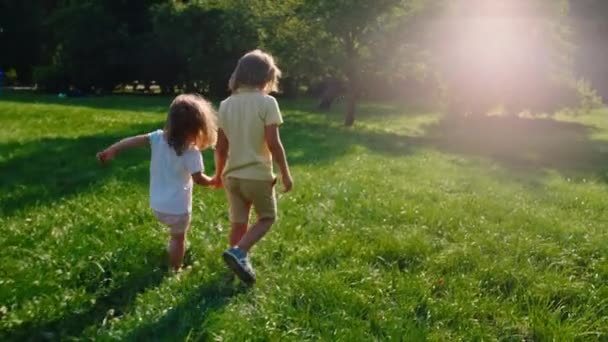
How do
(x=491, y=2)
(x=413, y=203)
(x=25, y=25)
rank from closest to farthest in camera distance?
(x=413, y=203)
(x=491, y=2)
(x=25, y=25)

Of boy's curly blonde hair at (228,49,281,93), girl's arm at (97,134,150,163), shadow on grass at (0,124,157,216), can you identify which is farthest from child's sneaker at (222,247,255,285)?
shadow on grass at (0,124,157,216)

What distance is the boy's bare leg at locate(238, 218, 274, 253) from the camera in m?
4.59

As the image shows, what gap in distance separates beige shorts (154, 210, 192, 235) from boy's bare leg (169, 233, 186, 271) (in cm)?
5

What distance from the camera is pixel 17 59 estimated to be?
4766 centimetres

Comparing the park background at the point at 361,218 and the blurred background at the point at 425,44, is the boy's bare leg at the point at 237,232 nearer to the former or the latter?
the park background at the point at 361,218

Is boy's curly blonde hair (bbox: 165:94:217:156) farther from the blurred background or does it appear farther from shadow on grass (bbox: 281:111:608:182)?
the blurred background

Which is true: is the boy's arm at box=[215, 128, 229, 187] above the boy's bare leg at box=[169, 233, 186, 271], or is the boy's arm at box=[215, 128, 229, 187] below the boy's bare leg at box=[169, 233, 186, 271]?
above

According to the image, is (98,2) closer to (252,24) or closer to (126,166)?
(252,24)

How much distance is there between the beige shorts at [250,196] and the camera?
4.60 m

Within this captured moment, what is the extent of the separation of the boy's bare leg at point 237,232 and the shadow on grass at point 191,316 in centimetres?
42

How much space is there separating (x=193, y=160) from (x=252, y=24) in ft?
56.4

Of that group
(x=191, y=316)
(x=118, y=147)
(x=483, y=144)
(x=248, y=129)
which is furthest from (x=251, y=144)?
(x=483, y=144)

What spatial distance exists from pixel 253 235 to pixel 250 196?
0.29m

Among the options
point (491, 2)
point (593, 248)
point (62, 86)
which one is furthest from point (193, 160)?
point (62, 86)
